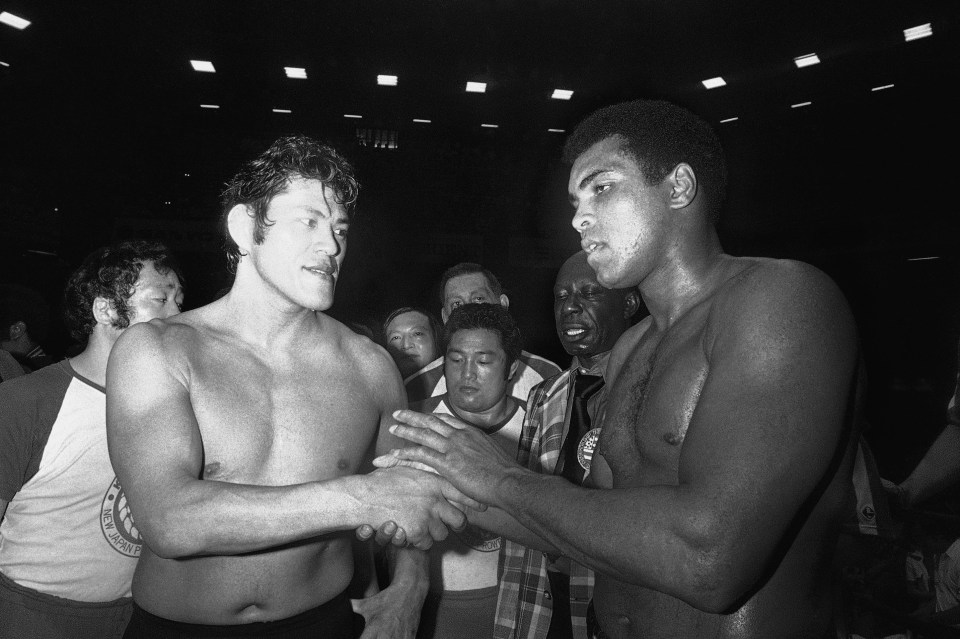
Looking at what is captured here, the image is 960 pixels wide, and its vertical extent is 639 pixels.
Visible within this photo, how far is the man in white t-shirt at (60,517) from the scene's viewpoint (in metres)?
2.35

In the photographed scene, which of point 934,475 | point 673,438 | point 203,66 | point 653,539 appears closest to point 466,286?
point 934,475

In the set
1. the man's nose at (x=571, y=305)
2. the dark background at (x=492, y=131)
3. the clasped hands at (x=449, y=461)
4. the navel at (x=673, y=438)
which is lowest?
the clasped hands at (x=449, y=461)

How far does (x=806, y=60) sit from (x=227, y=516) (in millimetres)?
8337

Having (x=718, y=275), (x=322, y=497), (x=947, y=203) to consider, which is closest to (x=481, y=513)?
(x=322, y=497)

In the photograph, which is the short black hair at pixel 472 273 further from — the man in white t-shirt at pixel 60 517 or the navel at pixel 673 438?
the navel at pixel 673 438

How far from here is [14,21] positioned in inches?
281

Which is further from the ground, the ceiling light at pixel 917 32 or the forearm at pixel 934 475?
the ceiling light at pixel 917 32

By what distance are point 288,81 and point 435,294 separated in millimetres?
5391

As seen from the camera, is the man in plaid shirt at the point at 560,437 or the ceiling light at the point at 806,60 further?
the ceiling light at the point at 806,60

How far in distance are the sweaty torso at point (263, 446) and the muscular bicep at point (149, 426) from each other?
0.06m

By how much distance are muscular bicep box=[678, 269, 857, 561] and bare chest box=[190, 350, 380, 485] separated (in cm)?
114

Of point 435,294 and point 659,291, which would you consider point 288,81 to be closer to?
point 435,294

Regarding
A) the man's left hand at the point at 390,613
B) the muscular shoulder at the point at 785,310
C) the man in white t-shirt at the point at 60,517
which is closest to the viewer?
the muscular shoulder at the point at 785,310

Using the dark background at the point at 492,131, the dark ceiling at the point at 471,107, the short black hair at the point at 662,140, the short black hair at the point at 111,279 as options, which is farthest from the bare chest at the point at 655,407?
the dark ceiling at the point at 471,107
